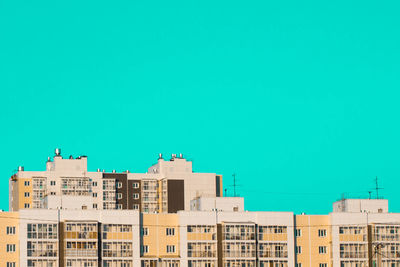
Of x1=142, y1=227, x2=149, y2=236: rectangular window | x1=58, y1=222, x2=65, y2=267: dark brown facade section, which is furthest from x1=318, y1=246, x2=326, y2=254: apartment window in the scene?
x1=58, y1=222, x2=65, y2=267: dark brown facade section

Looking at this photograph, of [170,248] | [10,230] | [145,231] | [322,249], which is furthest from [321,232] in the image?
[10,230]

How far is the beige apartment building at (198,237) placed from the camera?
154 metres

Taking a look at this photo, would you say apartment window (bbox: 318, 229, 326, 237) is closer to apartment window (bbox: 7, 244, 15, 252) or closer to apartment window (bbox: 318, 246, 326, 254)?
apartment window (bbox: 318, 246, 326, 254)

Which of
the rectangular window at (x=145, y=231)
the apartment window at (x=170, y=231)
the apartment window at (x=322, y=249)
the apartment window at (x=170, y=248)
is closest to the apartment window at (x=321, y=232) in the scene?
the apartment window at (x=322, y=249)

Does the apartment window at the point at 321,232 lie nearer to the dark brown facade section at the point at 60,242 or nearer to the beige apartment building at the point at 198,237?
the beige apartment building at the point at 198,237

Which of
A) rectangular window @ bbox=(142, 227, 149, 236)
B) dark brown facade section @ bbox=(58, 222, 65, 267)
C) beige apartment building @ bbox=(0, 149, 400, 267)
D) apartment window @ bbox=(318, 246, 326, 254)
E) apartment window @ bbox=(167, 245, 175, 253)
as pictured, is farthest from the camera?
apartment window @ bbox=(318, 246, 326, 254)

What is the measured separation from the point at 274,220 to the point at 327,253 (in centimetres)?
1084

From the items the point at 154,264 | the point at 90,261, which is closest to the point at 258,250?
the point at 154,264

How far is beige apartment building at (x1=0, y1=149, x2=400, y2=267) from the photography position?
15412 centimetres

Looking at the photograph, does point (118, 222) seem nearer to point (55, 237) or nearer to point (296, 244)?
point (55, 237)

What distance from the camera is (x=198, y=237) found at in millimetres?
162000

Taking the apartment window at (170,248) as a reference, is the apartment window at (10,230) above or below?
above

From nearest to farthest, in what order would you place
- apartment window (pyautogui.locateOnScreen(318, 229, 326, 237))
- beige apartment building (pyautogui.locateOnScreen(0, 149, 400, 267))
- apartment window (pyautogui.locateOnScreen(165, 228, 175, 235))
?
beige apartment building (pyautogui.locateOnScreen(0, 149, 400, 267))
apartment window (pyautogui.locateOnScreen(165, 228, 175, 235))
apartment window (pyautogui.locateOnScreen(318, 229, 326, 237))

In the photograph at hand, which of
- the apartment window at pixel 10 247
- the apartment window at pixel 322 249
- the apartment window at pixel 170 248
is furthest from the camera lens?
the apartment window at pixel 322 249
